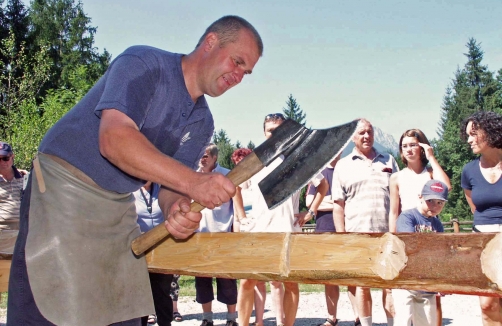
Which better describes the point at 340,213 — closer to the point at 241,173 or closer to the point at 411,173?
the point at 411,173

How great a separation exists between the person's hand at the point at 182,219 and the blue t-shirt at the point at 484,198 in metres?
3.42

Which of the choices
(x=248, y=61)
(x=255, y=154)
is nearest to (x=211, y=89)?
(x=248, y=61)

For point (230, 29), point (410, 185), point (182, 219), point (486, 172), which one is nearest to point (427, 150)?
point (410, 185)

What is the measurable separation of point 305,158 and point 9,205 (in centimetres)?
537

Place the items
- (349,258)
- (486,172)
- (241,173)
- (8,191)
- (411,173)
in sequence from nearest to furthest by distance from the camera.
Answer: (349,258)
(241,173)
(486,172)
(411,173)
(8,191)

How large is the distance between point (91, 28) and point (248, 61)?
1679 inches

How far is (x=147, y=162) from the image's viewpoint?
188 cm

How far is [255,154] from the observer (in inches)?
85.1

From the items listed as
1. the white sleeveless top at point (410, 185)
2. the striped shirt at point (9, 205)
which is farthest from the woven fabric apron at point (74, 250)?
the striped shirt at point (9, 205)

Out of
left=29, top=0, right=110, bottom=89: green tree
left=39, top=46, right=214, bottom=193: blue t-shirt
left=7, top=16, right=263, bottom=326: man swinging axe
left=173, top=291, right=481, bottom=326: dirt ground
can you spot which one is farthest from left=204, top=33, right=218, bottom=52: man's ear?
left=29, top=0, right=110, bottom=89: green tree

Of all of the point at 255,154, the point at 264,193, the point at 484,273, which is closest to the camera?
the point at 484,273

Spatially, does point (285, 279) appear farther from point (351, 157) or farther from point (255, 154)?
point (351, 157)

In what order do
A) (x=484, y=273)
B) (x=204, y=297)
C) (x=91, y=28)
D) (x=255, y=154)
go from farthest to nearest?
(x=91, y=28)
(x=204, y=297)
(x=255, y=154)
(x=484, y=273)

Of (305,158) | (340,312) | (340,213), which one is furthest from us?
(340,312)
